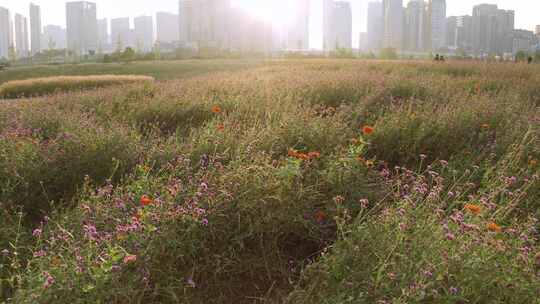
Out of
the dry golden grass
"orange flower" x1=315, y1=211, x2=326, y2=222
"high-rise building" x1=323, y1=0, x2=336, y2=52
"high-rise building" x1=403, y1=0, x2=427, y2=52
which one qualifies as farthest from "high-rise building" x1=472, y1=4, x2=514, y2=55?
"orange flower" x1=315, y1=211, x2=326, y2=222

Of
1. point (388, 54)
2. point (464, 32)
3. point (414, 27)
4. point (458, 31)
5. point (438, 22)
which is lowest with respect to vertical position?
point (388, 54)

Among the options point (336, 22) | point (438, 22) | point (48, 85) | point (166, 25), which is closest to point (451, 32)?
point (438, 22)

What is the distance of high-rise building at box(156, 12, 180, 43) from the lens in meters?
154

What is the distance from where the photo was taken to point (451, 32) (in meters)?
106

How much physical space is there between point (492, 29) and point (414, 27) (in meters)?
14.1

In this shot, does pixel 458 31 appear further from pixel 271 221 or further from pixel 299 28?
pixel 271 221

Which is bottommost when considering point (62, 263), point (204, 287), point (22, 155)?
point (204, 287)

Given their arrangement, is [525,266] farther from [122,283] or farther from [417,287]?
[122,283]

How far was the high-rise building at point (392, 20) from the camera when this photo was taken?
325ft

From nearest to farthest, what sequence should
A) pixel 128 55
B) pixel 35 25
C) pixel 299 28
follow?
pixel 128 55, pixel 299 28, pixel 35 25

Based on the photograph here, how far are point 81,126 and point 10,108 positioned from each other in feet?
6.50

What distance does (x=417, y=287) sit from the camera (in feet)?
5.62

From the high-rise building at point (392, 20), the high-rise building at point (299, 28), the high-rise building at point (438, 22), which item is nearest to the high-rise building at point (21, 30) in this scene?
the high-rise building at point (299, 28)

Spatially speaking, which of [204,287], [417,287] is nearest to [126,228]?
[204,287]
